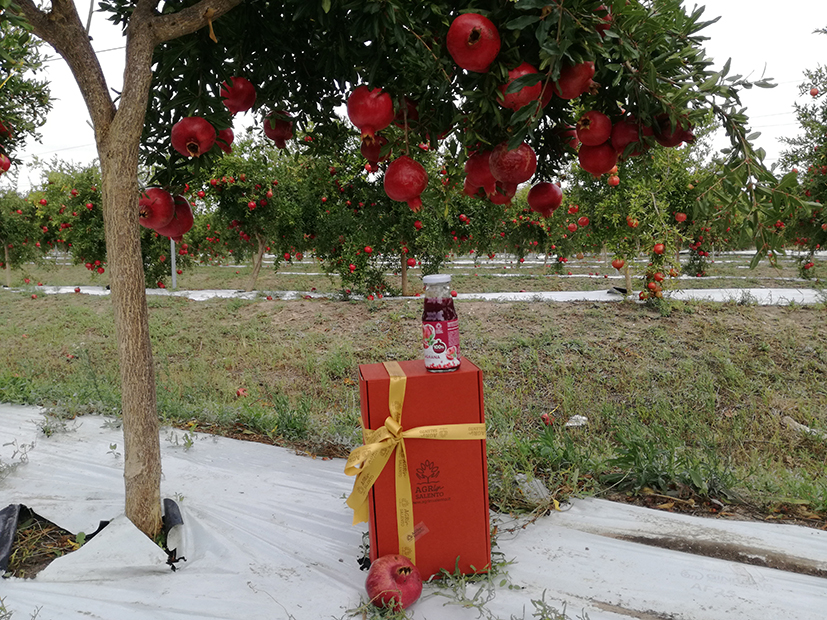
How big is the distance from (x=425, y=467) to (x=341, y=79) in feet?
3.65

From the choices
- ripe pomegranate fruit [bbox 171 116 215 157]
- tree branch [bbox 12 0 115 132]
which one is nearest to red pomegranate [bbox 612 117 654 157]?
ripe pomegranate fruit [bbox 171 116 215 157]

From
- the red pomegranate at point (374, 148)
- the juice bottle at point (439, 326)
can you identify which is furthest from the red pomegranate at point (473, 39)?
the juice bottle at point (439, 326)

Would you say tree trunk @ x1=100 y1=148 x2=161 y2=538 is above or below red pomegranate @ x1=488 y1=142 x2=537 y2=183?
below

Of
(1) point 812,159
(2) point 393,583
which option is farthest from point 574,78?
(1) point 812,159

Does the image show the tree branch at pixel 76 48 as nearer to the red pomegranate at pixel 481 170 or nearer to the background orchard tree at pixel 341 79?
the background orchard tree at pixel 341 79

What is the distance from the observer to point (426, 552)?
1.60 meters

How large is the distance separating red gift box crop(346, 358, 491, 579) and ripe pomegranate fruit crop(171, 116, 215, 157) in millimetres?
735

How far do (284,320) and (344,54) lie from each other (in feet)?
18.3

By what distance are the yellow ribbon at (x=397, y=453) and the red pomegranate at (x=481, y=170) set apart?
0.61 metres

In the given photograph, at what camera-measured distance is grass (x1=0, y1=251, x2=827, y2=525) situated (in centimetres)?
230

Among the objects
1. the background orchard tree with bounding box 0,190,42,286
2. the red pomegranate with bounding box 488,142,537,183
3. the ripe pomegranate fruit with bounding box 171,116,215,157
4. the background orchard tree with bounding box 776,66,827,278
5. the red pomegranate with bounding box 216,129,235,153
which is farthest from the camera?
the background orchard tree with bounding box 0,190,42,286

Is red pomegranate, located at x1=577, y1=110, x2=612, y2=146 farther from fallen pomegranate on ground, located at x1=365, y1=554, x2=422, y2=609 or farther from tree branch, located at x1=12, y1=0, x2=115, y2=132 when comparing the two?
tree branch, located at x1=12, y1=0, x2=115, y2=132

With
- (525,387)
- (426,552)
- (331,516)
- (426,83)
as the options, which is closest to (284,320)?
(525,387)

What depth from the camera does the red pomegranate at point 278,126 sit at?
157cm
